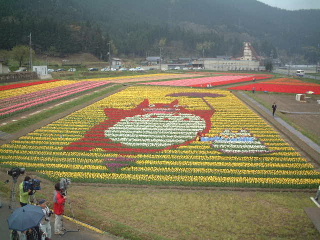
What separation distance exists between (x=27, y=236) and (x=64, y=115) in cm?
2306

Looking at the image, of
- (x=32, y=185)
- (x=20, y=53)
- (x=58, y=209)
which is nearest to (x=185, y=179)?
(x=58, y=209)

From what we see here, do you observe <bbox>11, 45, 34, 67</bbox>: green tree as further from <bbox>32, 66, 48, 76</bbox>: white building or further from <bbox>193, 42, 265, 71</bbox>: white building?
<bbox>193, 42, 265, 71</bbox>: white building

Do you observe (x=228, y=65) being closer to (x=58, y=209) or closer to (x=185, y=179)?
(x=185, y=179)

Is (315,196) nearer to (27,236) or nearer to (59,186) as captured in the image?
(59,186)

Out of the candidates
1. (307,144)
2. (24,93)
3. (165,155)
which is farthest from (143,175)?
(24,93)

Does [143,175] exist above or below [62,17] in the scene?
below

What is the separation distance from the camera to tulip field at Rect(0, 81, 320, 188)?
15.4 meters

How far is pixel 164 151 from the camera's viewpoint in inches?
766

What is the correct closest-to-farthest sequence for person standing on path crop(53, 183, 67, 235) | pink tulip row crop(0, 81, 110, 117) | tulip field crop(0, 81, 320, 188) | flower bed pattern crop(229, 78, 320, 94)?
person standing on path crop(53, 183, 67, 235) → tulip field crop(0, 81, 320, 188) → pink tulip row crop(0, 81, 110, 117) → flower bed pattern crop(229, 78, 320, 94)

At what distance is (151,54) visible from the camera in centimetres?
15575

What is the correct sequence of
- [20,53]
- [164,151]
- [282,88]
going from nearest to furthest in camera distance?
1. [164,151]
2. [282,88]
3. [20,53]

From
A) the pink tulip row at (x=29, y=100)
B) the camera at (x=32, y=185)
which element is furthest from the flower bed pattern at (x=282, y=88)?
the camera at (x=32, y=185)

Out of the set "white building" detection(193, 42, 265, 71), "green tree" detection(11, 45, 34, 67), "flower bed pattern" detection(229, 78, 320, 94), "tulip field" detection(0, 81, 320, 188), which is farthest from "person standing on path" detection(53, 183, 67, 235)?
"white building" detection(193, 42, 265, 71)

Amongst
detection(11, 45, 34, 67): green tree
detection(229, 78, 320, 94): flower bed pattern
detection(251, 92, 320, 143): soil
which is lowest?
detection(251, 92, 320, 143): soil
